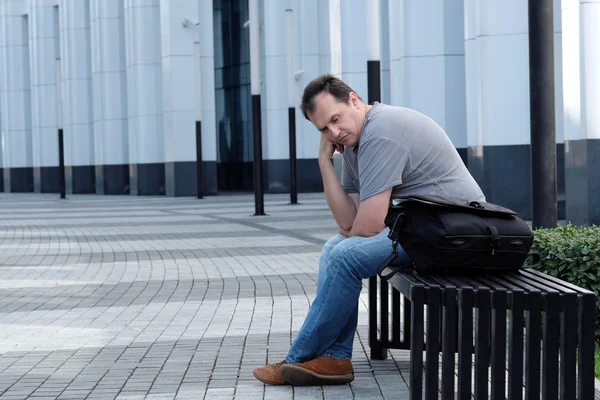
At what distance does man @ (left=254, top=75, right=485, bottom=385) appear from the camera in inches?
192

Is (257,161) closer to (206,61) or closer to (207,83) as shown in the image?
(207,83)

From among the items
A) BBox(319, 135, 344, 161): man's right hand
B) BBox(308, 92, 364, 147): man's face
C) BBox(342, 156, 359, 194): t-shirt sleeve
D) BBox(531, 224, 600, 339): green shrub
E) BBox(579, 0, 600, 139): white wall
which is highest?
BBox(579, 0, 600, 139): white wall

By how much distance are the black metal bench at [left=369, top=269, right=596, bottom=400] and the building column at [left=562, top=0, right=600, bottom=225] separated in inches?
419

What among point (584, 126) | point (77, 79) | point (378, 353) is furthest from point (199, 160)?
point (378, 353)

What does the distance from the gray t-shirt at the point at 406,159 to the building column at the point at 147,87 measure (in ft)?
111

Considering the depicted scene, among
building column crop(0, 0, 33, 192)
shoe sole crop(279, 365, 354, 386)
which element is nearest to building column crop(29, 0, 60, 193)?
building column crop(0, 0, 33, 192)

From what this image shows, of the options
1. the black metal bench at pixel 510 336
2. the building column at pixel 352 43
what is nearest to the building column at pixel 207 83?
the building column at pixel 352 43

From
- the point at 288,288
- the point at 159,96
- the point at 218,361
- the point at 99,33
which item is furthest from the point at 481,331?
the point at 99,33

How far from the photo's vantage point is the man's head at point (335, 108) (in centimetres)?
504

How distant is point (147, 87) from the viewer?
126ft

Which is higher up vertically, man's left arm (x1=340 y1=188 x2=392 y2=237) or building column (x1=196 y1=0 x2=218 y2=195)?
building column (x1=196 y1=0 x2=218 y2=195)

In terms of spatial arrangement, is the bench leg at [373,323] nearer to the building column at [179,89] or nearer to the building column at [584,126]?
the building column at [584,126]

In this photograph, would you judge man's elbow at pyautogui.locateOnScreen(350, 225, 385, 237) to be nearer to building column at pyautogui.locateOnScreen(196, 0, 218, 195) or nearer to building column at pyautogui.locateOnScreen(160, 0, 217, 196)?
building column at pyautogui.locateOnScreen(160, 0, 217, 196)

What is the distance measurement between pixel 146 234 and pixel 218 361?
37.7 feet
